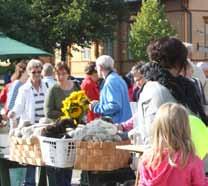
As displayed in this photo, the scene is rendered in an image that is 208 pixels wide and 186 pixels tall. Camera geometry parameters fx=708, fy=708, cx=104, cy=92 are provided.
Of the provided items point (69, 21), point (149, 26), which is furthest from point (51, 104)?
point (149, 26)

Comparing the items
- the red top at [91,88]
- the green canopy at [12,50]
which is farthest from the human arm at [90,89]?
the green canopy at [12,50]

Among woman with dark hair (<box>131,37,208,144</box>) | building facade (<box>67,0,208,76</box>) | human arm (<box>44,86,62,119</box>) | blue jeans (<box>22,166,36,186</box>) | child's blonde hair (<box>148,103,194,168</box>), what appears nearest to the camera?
child's blonde hair (<box>148,103,194,168</box>)

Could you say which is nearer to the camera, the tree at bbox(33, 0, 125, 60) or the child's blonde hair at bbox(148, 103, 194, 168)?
the child's blonde hair at bbox(148, 103, 194, 168)

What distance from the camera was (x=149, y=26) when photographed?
1625 inches

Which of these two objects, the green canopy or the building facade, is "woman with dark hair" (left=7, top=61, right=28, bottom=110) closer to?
the green canopy

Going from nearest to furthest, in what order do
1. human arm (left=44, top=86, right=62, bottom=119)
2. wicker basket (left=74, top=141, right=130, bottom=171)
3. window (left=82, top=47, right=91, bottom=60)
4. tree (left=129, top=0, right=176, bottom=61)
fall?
1. wicker basket (left=74, top=141, right=130, bottom=171)
2. human arm (left=44, top=86, right=62, bottom=119)
3. tree (left=129, top=0, right=176, bottom=61)
4. window (left=82, top=47, right=91, bottom=60)

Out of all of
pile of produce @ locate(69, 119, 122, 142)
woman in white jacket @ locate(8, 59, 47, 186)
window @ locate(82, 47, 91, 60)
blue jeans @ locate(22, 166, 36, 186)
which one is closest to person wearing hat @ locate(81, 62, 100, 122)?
woman in white jacket @ locate(8, 59, 47, 186)

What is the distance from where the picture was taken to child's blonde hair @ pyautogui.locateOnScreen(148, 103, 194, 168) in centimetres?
409

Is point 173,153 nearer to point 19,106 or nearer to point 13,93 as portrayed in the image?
point 19,106

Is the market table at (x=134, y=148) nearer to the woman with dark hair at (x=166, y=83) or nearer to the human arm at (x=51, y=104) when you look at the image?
the woman with dark hair at (x=166, y=83)

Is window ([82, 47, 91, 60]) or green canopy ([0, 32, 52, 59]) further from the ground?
green canopy ([0, 32, 52, 59])

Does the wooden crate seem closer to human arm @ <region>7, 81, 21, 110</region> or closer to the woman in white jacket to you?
the woman in white jacket

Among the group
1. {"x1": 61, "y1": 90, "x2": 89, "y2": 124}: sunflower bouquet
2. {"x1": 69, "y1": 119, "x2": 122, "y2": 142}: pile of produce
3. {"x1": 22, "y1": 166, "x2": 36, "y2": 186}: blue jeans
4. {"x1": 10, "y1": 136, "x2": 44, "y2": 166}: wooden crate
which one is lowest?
{"x1": 22, "y1": 166, "x2": 36, "y2": 186}: blue jeans

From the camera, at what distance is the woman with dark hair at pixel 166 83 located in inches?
179
